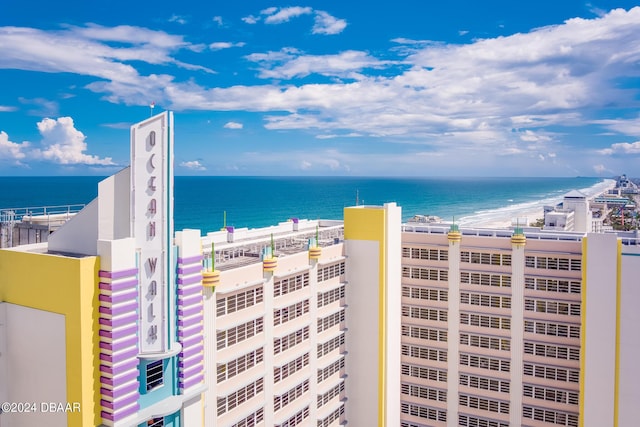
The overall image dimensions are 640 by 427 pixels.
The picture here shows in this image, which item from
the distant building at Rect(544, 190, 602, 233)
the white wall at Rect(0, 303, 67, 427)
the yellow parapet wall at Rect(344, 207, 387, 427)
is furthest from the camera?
the distant building at Rect(544, 190, 602, 233)

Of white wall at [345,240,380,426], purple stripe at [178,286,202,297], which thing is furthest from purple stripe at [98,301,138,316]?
white wall at [345,240,380,426]

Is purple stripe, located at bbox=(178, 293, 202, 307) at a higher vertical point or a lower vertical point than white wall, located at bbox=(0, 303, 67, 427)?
higher

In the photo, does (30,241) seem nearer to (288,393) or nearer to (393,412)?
(288,393)

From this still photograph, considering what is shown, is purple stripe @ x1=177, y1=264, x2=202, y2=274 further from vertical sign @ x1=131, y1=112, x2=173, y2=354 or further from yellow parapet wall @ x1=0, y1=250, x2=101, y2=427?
yellow parapet wall @ x1=0, y1=250, x2=101, y2=427

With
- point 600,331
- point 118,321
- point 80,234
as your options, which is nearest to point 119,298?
point 118,321

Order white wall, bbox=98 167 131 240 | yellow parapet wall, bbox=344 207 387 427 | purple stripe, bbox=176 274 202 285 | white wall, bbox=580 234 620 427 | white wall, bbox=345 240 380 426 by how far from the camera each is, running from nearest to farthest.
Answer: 1. white wall, bbox=98 167 131 240
2. purple stripe, bbox=176 274 202 285
3. white wall, bbox=580 234 620 427
4. yellow parapet wall, bbox=344 207 387 427
5. white wall, bbox=345 240 380 426

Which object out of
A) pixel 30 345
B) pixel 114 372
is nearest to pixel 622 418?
pixel 114 372

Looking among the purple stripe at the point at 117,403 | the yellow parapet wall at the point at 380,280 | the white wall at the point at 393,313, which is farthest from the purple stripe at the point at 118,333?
the white wall at the point at 393,313
